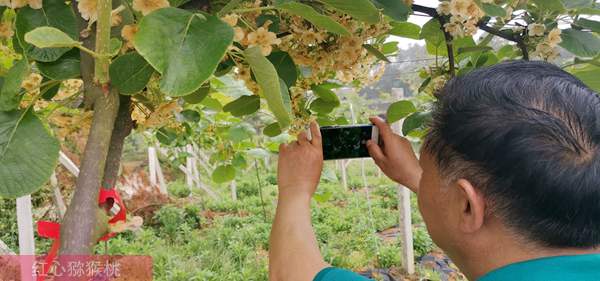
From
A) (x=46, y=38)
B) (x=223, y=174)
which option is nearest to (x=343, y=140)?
(x=46, y=38)

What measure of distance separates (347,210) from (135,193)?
247 centimetres

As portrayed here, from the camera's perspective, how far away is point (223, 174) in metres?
1.99

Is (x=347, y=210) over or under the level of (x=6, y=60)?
under

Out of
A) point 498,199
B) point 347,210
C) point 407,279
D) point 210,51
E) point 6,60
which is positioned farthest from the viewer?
point 347,210

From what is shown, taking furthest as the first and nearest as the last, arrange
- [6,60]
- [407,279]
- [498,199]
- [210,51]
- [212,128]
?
[407,279] < [212,128] < [6,60] < [498,199] < [210,51]

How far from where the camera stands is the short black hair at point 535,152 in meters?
0.52

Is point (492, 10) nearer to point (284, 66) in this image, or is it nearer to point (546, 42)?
point (546, 42)

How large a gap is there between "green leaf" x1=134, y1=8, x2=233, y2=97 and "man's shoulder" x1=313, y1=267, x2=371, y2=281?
0.34m

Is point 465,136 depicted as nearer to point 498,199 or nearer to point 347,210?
point 498,199

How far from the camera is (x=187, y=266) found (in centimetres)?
413

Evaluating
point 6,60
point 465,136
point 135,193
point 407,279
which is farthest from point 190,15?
point 135,193

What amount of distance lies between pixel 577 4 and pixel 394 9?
339 millimetres

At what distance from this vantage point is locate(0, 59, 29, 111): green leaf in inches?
20.6

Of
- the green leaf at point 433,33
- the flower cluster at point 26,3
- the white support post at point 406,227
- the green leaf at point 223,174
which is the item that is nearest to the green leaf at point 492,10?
the green leaf at point 433,33
